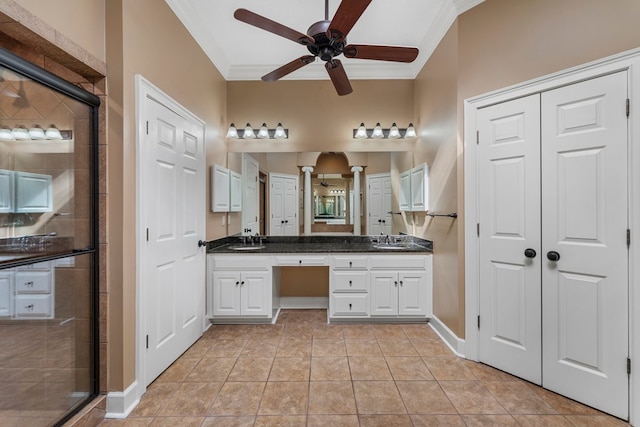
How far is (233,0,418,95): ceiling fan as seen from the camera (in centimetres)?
154

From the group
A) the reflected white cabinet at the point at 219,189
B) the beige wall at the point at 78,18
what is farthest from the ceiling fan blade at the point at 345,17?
the reflected white cabinet at the point at 219,189

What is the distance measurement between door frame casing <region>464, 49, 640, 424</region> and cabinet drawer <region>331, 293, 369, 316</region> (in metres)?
1.00

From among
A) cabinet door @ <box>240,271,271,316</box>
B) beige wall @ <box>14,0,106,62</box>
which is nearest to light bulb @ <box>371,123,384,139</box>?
cabinet door @ <box>240,271,271,316</box>

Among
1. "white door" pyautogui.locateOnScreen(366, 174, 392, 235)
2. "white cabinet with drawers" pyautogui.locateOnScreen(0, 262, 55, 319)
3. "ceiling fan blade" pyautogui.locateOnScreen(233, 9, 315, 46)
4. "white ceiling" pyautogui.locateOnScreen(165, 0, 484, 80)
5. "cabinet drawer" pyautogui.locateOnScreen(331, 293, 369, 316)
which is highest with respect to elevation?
"white ceiling" pyautogui.locateOnScreen(165, 0, 484, 80)

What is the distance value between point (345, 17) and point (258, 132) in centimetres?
220

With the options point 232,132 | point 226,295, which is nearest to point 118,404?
point 226,295

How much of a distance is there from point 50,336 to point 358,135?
3233 mm

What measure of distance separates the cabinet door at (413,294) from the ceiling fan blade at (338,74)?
76.1 inches

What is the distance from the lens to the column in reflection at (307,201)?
3.61 m

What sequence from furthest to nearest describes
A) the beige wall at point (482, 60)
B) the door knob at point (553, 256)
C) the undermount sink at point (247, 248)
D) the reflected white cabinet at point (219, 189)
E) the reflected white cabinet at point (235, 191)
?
the reflected white cabinet at point (235, 191) → the undermount sink at point (247, 248) → the reflected white cabinet at point (219, 189) → the door knob at point (553, 256) → the beige wall at point (482, 60)

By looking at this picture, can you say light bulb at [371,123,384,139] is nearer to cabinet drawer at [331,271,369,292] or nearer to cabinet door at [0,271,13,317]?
cabinet drawer at [331,271,369,292]

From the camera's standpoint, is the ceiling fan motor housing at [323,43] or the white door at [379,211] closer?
the ceiling fan motor housing at [323,43]

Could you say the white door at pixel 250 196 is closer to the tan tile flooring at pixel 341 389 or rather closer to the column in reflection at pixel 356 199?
the column in reflection at pixel 356 199

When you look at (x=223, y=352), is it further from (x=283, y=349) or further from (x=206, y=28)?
(x=206, y=28)
